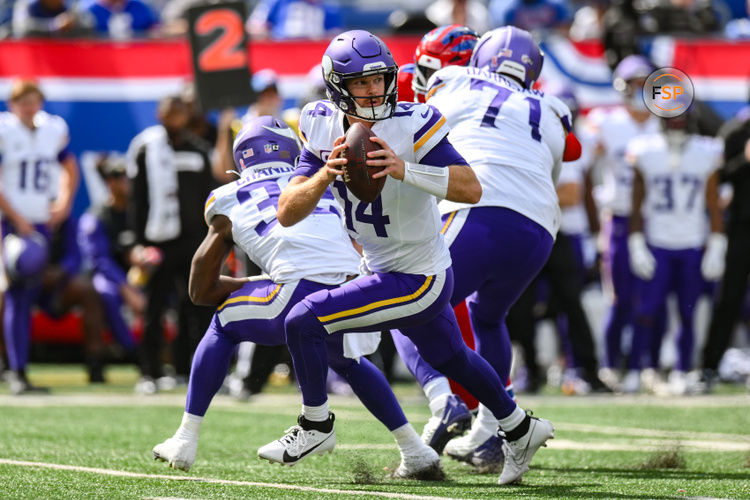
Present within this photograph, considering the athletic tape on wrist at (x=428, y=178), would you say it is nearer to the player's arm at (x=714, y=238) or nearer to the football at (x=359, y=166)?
the football at (x=359, y=166)

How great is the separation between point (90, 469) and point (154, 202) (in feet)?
15.8

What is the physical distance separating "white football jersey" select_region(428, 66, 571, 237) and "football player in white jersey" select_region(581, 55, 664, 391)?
168 inches

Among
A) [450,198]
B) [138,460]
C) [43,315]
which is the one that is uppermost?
[450,198]

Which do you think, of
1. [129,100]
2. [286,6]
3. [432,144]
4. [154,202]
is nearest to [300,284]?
[432,144]

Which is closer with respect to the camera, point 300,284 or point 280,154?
point 300,284

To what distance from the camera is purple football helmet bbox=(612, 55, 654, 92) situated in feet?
31.5

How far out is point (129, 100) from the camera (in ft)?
36.6

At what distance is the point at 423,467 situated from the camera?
500 centimetres

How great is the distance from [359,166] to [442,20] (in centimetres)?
809

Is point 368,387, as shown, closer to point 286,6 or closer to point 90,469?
point 90,469

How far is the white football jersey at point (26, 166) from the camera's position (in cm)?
945

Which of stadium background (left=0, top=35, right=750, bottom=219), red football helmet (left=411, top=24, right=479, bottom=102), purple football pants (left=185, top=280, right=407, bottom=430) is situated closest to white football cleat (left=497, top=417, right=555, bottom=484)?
purple football pants (left=185, top=280, right=407, bottom=430)

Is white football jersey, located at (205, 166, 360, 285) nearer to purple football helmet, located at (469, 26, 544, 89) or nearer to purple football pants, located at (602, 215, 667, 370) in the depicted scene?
purple football helmet, located at (469, 26, 544, 89)

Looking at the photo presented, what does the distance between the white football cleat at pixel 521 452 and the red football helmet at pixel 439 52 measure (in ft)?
6.03
